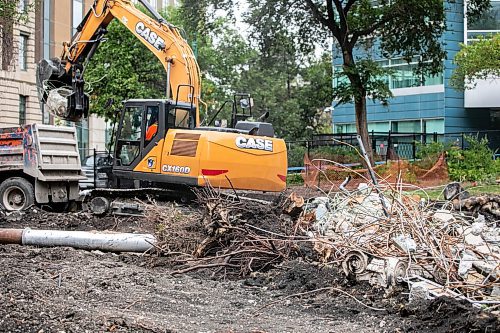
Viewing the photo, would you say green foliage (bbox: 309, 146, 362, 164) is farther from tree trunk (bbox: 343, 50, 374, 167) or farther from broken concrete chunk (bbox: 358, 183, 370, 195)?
broken concrete chunk (bbox: 358, 183, 370, 195)

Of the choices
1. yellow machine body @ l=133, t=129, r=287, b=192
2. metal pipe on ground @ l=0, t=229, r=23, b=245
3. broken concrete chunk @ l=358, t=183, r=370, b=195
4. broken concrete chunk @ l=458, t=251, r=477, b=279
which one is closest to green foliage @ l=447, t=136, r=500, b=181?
yellow machine body @ l=133, t=129, r=287, b=192

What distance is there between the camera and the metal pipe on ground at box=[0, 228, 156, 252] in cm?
1015

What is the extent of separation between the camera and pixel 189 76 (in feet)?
47.6

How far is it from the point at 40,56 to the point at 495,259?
130ft

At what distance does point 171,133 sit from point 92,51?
12.9ft

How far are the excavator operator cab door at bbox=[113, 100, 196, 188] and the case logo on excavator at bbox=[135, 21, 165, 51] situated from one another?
5.32ft

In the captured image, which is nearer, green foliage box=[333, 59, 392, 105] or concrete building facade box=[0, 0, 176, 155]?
green foliage box=[333, 59, 392, 105]

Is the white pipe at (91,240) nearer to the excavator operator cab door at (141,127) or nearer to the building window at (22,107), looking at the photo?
the excavator operator cab door at (141,127)

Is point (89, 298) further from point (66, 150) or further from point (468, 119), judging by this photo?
point (468, 119)

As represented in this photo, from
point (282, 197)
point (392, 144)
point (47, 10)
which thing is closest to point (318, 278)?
Answer: point (282, 197)

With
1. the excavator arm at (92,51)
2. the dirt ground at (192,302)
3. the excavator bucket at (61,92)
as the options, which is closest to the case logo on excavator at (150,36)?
the excavator arm at (92,51)

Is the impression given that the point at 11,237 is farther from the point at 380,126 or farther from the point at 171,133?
the point at 380,126

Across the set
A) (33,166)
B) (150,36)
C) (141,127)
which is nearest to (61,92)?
(33,166)

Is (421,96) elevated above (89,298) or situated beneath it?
elevated above
